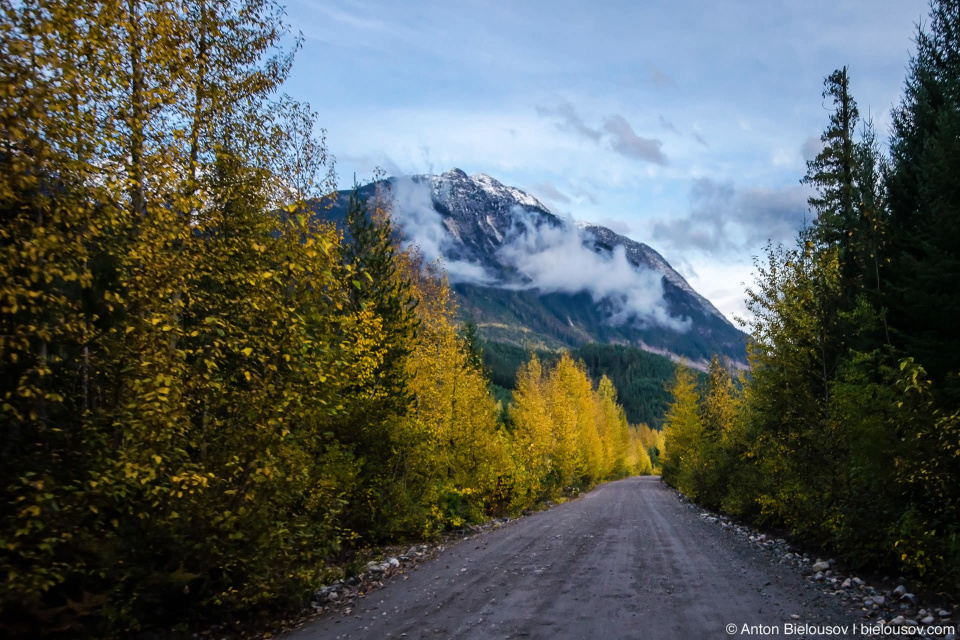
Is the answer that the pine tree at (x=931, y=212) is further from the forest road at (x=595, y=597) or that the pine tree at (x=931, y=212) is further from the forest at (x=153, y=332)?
the forest at (x=153, y=332)

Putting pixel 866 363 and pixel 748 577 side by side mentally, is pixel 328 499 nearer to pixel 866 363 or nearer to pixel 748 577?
pixel 748 577

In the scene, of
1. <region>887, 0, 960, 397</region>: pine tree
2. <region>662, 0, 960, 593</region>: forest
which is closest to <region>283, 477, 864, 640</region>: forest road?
<region>662, 0, 960, 593</region>: forest

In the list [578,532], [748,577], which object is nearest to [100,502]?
[748,577]

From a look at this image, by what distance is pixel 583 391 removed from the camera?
60.7 meters

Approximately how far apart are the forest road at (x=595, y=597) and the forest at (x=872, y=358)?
1940mm

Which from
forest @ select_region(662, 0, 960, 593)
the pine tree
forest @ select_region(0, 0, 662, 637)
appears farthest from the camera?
the pine tree

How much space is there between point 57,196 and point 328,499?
6.87 m

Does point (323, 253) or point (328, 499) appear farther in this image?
point (328, 499)

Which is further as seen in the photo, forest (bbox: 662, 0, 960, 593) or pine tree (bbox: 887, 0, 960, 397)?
pine tree (bbox: 887, 0, 960, 397)

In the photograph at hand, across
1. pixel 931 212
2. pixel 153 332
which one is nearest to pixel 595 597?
pixel 153 332

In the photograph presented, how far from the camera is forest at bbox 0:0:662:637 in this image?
19.4 ft

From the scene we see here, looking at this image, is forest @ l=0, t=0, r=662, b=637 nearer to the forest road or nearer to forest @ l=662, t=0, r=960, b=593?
the forest road

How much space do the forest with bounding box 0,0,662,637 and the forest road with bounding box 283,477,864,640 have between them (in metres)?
2.12

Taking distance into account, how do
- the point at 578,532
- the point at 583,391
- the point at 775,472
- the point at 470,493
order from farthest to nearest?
1. the point at 583,391
2. the point at 470,493
3. the point at 578,532
4. the point at 775,472
